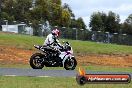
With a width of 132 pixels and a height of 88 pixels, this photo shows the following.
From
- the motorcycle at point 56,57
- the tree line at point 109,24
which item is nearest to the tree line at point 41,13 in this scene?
the tree line at point 109,24

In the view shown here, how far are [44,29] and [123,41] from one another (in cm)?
1206

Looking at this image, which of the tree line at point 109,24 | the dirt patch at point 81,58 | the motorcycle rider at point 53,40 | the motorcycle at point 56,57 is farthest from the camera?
the tree line at point 109,24

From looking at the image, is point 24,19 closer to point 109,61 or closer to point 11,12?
point 11,12

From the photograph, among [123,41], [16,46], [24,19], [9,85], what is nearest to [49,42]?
[9,85]

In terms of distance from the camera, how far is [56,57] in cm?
2497

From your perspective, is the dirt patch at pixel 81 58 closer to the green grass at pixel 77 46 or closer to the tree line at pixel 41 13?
the green grass at pixel 77 46

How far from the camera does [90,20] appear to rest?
121 m

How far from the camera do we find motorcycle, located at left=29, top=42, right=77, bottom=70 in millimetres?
24234

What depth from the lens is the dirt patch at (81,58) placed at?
34047 mm

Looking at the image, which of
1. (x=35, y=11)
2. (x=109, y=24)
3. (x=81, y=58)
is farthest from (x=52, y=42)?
(x=109, y=24)

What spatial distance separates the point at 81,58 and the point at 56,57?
14.1 m

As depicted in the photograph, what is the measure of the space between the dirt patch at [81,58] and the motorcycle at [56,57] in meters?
7.58

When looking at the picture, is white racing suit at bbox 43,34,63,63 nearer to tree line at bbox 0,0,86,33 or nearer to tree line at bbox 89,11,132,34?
tree line at bbox 0,0,86,33

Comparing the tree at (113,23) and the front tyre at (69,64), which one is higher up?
the tree at (113,23)
